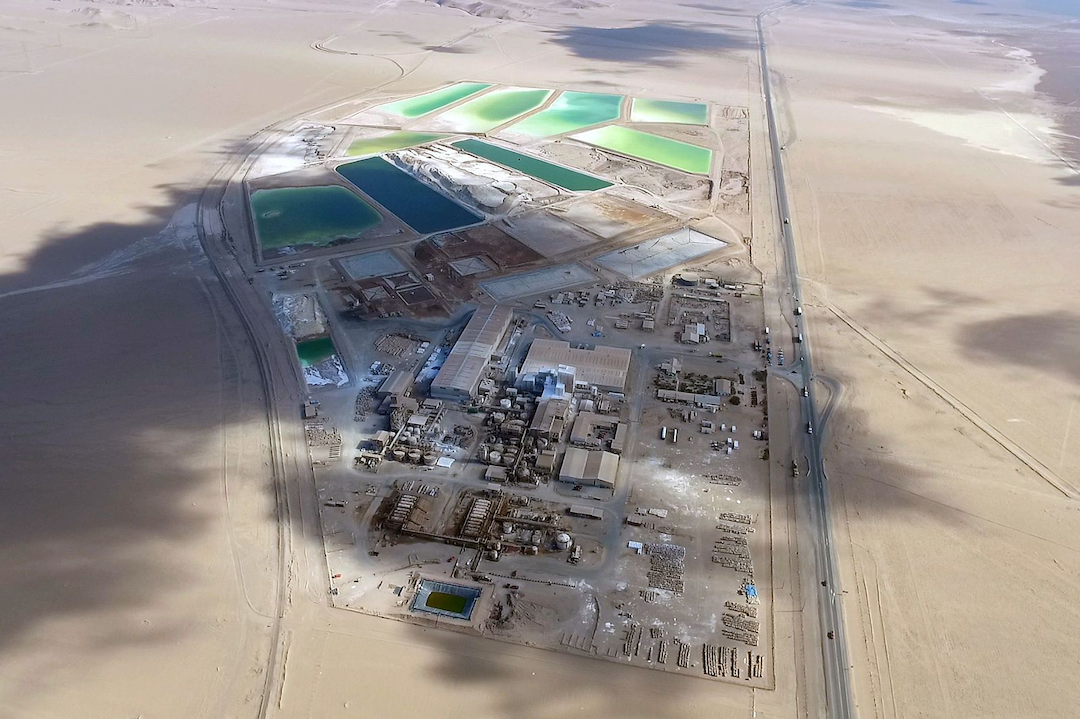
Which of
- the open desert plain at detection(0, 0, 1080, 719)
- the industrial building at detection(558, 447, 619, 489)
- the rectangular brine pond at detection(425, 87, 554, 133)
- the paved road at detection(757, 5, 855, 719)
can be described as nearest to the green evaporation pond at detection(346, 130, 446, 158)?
the open desert plain at detection(0, 0, 1080, 719)

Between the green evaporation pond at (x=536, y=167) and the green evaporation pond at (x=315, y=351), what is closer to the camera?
the green evaporation pond at (x=315, y=351)

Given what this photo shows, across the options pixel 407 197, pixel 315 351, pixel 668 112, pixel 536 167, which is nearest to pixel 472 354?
pixel 315 351

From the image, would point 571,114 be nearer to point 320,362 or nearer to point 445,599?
point 320,362

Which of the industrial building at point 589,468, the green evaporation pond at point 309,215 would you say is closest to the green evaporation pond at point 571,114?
the green evaporation pond at point 309,215

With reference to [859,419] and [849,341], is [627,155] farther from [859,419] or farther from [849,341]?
[859,419]

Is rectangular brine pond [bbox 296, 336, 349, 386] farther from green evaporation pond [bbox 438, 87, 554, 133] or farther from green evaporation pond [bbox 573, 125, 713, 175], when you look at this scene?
green evaporation pond [bbox 438, 87, 554, 133]

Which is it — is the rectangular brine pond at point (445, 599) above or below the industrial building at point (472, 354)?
below

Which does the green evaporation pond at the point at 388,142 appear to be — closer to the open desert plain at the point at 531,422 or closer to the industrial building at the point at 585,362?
the open desert plain at the point at 531,422
